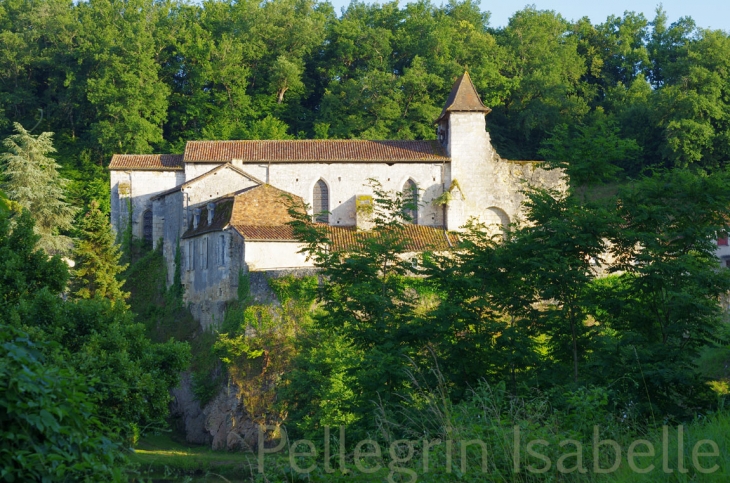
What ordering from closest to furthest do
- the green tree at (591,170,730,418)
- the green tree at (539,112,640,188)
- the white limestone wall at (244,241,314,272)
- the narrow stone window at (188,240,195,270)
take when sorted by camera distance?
the green tree at (591,170,730,418) → the green tree at (539,112,640,188) → the white limestone wall at (244,241,314,272) → the narrow stone window at (188,240,195,270)

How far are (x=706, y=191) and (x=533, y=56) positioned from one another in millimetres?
45796

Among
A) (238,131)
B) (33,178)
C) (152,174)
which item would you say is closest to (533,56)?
(238,131)

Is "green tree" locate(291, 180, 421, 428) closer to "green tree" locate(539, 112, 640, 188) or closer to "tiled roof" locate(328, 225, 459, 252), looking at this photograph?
"green tree" locate(539, 112, 640, 188)

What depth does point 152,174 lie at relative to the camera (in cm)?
4334

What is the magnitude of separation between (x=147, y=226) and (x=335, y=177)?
344 inches

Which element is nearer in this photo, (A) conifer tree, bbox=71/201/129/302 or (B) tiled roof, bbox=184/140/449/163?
(A) conifer tree, bbox=71/201/129/302

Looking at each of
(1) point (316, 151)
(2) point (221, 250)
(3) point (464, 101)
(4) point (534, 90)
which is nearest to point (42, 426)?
(2) point (221, 250)

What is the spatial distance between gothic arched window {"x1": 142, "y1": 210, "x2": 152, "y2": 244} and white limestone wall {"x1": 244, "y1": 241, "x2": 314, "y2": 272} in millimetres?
11101

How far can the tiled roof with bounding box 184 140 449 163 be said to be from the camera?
137 ft

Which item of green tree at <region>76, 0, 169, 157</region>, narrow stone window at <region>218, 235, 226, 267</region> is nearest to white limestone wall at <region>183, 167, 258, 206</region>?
narrow stone window at <region>218, 235, 226, 267</region>

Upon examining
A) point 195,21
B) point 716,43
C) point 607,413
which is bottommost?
point 607,413

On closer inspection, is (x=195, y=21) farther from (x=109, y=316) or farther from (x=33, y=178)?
(x=109, y=316)

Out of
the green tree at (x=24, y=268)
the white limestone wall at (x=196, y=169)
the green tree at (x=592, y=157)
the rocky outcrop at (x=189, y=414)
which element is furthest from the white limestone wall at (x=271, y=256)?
the green tree at (x=592, y=157)

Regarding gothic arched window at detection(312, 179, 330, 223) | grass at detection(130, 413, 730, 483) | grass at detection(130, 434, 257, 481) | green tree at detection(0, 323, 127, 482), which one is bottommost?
grass at detection(130, 434, 257, 481)
